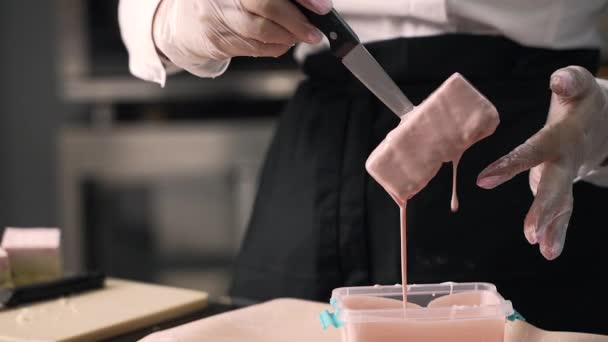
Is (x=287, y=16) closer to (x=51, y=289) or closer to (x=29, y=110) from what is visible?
(x=51, y=289)

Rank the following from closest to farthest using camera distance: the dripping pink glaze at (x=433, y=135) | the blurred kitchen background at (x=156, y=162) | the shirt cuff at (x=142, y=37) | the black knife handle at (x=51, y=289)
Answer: the dripping pink glaze at (x=433, y=135)
the black knife handle at (x=51, y=289)
the shirt cuff at (x=142, y=37)
the blurred kitchen background at (x=156, y=162)

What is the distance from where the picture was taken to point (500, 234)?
1.20 metres

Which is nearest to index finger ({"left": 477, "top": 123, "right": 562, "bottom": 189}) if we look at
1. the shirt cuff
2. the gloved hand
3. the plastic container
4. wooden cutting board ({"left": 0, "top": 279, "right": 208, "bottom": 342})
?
the gloved hand

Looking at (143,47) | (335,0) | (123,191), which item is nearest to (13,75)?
(123,191)

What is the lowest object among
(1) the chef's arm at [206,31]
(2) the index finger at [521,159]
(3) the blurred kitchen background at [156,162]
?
(3) the blurred kitchen background at [156,162]

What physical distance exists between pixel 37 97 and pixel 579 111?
Result: 2.15 metres

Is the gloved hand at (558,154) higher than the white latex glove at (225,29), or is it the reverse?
the white latex glove at (225,29)

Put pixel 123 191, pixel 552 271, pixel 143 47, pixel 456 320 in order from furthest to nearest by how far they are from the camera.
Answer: pixel 123 191 → pixel 143 47 → pixel 552 271 → pixel 456 320

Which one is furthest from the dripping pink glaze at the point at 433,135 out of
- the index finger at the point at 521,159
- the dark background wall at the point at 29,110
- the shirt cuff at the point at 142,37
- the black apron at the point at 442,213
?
the dark background wall at the point at 29,110

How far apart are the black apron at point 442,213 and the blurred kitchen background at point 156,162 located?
130cm

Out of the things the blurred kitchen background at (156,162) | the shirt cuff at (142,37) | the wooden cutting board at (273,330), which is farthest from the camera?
the blurred kitchen background at (156,162)

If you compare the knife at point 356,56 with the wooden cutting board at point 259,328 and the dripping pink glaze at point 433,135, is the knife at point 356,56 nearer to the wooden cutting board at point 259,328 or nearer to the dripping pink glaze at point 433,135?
the dripping pink glaze at point 433,135

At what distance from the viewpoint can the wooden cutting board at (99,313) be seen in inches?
42.3

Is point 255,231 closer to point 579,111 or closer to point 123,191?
point 579,111
